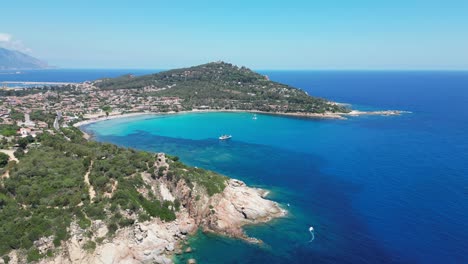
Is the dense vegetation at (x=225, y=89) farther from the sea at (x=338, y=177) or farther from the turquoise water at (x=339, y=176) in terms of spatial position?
the sea at (x=338, y=177)

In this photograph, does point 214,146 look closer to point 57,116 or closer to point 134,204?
point 134,204

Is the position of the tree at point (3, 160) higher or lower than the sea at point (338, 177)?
higher

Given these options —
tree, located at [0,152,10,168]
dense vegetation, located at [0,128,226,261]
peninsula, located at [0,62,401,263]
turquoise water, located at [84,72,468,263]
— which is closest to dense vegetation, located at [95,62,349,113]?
turquoise water, located at [84,72,468,263]

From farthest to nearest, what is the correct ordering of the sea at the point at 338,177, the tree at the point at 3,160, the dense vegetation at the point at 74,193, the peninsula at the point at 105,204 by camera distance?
1. the tree at the point at 3,160
2. the sea at the point at 338,177
3. the dense vegetation at the point at 74,193
4. the peninsula at the point at 105,204

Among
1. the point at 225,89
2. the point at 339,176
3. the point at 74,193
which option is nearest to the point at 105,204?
the point at 74,193

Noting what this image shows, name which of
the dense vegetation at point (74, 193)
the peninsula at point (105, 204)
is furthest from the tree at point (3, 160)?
the dense vegetation at point (74, 193)
